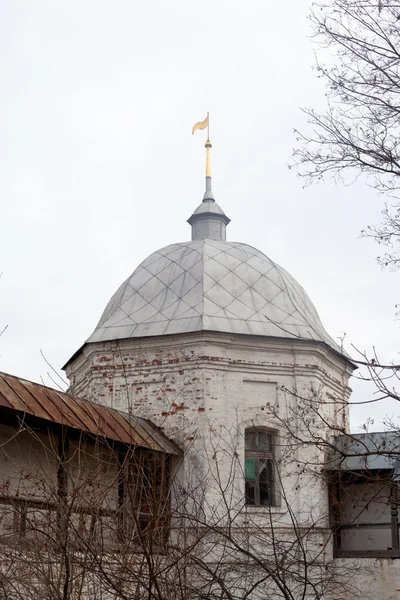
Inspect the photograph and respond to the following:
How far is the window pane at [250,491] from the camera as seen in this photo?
43.4 feet

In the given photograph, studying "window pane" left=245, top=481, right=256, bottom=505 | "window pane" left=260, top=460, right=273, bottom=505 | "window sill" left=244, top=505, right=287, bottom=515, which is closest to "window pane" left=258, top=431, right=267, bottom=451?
"window pane" left=260, top=460, right=273, bottom=505

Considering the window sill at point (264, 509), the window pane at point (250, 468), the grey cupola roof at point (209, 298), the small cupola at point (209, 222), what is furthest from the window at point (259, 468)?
the small cupola at point (209, 222)

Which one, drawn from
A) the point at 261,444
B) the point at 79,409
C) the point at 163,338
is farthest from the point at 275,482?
the point at 79,409

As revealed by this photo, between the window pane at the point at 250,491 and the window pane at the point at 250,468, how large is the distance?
80 mm

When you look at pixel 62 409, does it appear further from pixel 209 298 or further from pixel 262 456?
pixel 209 298

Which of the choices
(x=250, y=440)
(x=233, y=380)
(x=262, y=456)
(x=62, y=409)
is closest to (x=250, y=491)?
(x=262, y=456)

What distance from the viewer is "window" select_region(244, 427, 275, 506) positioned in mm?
13281

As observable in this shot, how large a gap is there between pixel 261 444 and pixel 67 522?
880 cm

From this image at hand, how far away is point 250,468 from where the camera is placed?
13.4 metres

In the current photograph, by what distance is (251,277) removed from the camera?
15102mm

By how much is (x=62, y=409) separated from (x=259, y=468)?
4.21 meters

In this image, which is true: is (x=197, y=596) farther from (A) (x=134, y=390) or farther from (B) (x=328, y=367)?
(B) (x=328, y=367)

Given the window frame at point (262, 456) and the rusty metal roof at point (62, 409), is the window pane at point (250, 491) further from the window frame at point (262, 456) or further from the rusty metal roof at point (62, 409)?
the rusty metal roof at point (62, 409)

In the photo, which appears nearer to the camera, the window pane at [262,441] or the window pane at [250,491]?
the window pane at [250,491]
